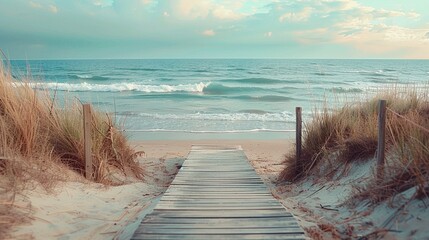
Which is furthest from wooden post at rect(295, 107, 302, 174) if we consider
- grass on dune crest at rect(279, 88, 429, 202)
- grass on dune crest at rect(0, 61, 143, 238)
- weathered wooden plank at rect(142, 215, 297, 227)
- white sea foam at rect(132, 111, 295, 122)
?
white sea foam at rect(132, 111, 295, 122)

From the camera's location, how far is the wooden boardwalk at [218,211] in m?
3.50

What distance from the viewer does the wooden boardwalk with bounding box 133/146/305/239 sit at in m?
3.50

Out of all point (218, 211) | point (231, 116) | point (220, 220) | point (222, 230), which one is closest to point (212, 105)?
point (231, 116)

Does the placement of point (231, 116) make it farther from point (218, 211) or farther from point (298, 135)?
point (218, 211)

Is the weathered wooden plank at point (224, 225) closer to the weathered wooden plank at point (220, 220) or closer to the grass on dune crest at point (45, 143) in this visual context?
the weathered wooden plank at point (220, 220)

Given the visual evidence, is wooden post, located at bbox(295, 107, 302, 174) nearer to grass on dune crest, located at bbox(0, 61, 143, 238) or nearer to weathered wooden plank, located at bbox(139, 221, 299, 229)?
grass on dune crest, located at bbox(0, 61, 143, 238)

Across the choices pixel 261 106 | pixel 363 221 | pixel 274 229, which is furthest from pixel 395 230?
pixel 261 106

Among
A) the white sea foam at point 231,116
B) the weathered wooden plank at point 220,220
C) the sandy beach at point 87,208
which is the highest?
the weathered wooden plank at point 220,220

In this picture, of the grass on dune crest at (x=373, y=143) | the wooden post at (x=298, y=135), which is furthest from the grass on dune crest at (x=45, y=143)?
the grass on dune crest at (x=373, y=143)

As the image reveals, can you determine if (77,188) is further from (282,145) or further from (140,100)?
(140,100)

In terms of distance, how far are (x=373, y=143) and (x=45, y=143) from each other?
4947 millimetres

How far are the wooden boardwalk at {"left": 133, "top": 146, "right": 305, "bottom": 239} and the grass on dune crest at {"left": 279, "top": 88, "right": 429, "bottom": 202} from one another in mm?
1155

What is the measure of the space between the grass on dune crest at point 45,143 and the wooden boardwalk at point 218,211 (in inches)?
54.2

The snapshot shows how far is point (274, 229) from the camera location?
3.57 meters
